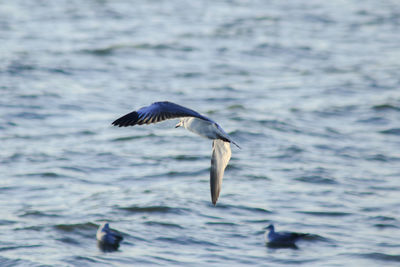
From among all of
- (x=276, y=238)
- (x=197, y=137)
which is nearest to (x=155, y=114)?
(x=276, y=238)

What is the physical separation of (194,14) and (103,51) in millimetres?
4221

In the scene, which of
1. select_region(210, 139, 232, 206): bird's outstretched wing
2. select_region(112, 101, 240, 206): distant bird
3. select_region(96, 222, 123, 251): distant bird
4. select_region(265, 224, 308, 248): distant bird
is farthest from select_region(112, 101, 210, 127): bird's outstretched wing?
select_region(265, 224, 308, 248): distant bird

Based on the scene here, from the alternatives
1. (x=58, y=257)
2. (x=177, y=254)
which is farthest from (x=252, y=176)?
(x=58, y=257)

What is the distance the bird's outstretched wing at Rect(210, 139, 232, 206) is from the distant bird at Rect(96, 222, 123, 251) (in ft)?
5.26

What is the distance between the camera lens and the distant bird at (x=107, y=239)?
7.50 metres

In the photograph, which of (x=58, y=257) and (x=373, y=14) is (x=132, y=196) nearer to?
(x=58, y=257)

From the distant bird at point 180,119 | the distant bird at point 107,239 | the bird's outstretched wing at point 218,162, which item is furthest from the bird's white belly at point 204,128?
the distant bird at point 107,239

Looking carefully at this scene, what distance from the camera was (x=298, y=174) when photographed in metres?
10.0

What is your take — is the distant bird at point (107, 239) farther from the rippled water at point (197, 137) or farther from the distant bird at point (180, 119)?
the distant bird at point (180, 119)

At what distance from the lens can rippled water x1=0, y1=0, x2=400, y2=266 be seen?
7914 mm

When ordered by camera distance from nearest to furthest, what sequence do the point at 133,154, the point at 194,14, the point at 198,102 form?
1. the point at 133,154
2. the point at 198,102
3. the point at 194,14

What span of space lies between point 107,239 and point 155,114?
8.44ft

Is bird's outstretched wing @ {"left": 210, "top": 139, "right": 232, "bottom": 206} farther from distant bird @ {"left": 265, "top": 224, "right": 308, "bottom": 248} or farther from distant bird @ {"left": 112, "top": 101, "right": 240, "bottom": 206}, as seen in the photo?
distant bird @ {"left": 265, "top": 224, "right": 308, "bottom": 248}

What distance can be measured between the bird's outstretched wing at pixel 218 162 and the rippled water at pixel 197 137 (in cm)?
84
